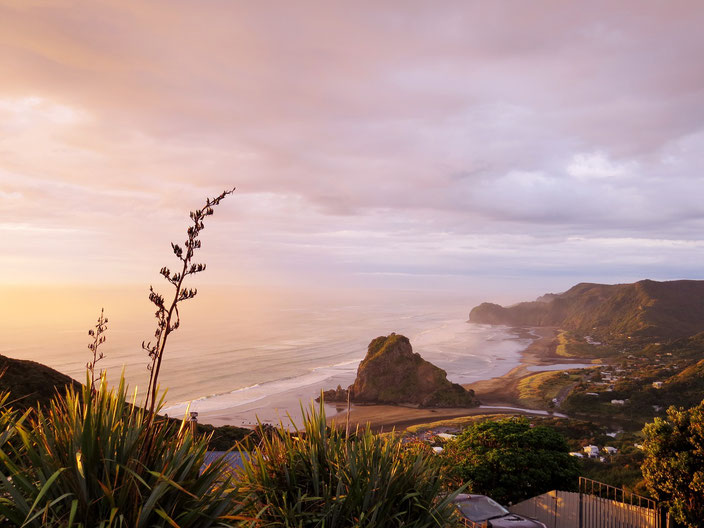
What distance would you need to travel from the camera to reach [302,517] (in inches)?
190

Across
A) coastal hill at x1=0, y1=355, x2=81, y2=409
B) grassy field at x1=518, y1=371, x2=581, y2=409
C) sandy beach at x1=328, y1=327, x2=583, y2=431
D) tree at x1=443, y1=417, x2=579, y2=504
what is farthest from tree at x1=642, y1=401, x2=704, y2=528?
grassy field at x1=518, y1=371, x2=581, y2=409

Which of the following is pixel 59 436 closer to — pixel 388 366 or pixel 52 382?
pixel 52 382

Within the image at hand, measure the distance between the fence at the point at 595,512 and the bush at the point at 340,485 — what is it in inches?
288

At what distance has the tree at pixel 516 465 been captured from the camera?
51.0ft

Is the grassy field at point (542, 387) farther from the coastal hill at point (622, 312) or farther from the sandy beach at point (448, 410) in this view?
the coastal hill at point (622, 312)

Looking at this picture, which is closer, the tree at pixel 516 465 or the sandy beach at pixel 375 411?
the tree at pixel 516 465

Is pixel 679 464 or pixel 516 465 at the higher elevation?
pixel 679 464

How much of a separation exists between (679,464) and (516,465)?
6278 millimetres

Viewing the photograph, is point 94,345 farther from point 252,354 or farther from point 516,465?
point 252,354

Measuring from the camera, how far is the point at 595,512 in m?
10.4

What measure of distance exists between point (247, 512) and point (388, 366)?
5614 centimetres

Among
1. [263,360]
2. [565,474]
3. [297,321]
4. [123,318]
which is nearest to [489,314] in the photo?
[297,321]

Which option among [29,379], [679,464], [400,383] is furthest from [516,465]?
[400,383]

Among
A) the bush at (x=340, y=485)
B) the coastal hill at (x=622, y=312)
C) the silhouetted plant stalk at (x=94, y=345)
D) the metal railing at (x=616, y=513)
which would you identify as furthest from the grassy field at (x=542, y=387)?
the coastal hill at (x=622, y=312)
